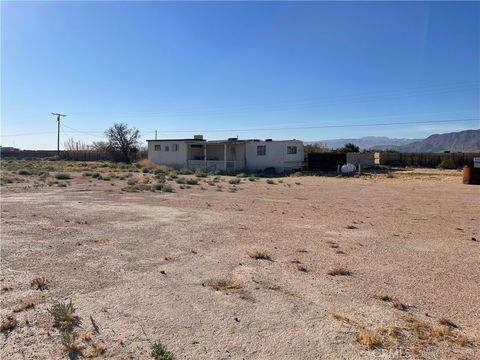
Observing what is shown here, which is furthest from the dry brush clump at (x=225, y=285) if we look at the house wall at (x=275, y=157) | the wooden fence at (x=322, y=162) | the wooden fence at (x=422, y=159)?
the wooden fence at (x=422, y=159)

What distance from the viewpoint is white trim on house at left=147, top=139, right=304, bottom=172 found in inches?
1515

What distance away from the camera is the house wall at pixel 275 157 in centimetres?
3819

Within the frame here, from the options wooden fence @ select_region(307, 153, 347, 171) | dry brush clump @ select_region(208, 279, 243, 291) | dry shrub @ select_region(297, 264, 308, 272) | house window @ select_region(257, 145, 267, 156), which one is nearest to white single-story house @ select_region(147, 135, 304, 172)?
house window @ select_region(257, 145, 267, 156)

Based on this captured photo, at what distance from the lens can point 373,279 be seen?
6391 mm

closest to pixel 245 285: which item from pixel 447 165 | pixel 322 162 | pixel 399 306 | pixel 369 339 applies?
pixel 399 306

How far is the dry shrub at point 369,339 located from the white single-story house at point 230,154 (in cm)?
3377

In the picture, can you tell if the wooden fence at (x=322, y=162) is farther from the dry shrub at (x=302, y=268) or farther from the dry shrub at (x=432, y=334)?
the dry shrub at (x=432, y=334)

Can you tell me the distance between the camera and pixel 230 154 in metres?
43.2

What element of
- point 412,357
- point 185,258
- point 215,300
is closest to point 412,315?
point 412,357

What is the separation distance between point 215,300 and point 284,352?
160cm

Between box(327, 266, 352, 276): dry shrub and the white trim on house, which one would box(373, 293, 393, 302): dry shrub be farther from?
the white trim on house

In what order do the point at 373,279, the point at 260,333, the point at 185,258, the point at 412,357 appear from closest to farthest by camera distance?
the point at 412,357 → the point at 260,333 → the point at 373,279 → the point at 185,258

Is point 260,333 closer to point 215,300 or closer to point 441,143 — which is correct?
point 215,300

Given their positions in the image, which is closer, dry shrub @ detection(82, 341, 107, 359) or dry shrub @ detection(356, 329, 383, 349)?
dry shrub @ detection(82, 341, 107, 359)
